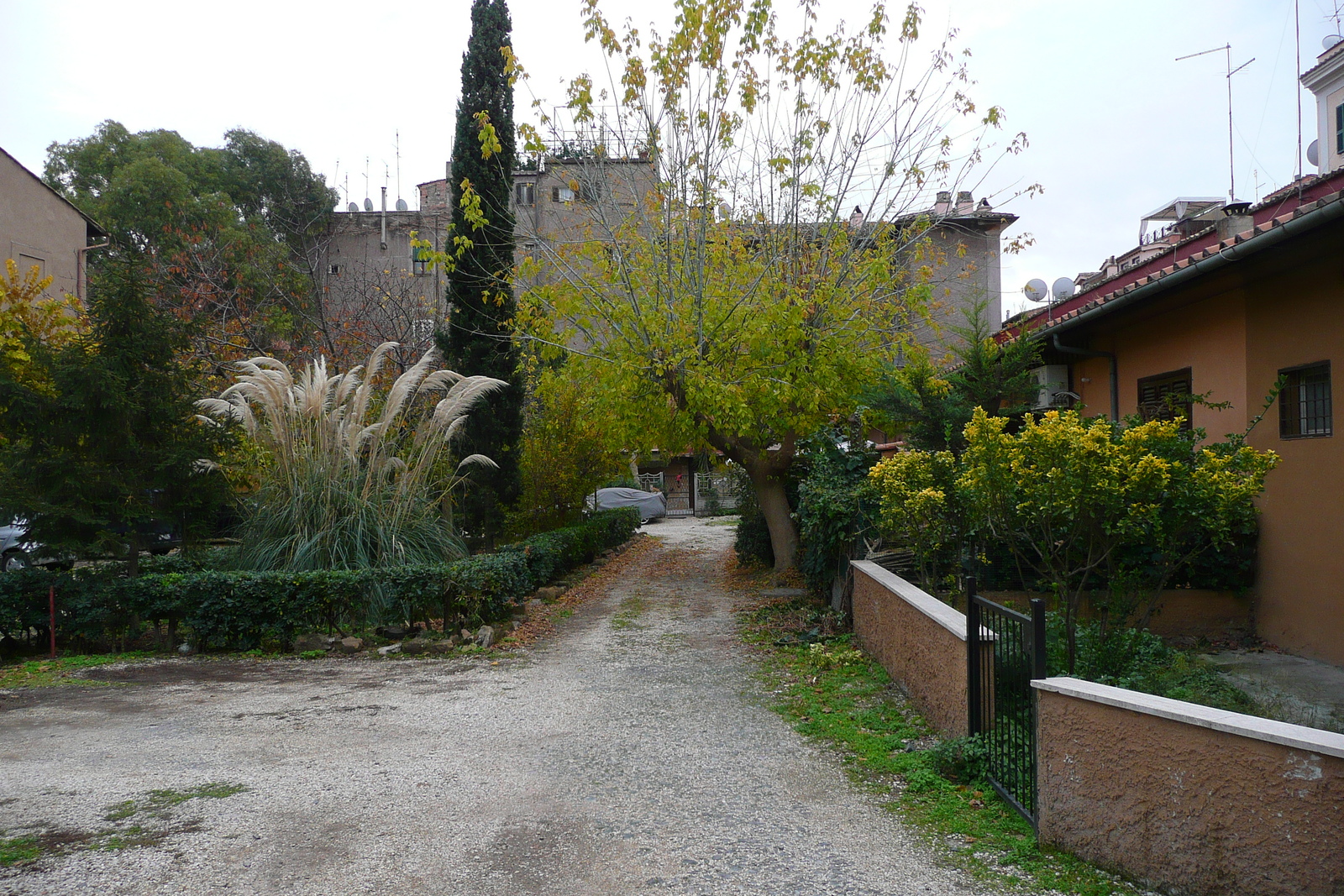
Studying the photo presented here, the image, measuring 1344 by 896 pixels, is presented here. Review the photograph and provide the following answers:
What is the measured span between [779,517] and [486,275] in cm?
617

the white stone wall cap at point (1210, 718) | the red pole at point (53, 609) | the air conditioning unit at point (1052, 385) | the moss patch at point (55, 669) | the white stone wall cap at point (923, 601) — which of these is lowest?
the moss patch at point (55, 669)

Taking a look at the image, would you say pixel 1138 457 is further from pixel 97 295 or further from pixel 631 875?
pixel 97 295

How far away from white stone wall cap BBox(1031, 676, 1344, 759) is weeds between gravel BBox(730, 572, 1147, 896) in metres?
0.79

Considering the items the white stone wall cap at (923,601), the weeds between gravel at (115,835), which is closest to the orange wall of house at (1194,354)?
the white stone wall cap at (923,601)

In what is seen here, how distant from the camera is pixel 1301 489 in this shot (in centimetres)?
866

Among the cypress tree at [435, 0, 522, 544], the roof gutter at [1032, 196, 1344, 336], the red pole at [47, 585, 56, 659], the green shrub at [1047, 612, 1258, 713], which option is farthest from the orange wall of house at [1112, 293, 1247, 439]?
the red pole at [47, 585, 56, 659]

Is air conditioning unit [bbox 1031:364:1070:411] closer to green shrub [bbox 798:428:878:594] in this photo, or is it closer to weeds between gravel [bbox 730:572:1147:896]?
green shrub [bbox 798:428:878:594]

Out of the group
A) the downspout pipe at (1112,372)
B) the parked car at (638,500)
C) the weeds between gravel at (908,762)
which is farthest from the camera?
the parked car at (638,500)

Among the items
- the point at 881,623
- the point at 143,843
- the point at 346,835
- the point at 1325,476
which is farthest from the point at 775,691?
the point at 1325,476

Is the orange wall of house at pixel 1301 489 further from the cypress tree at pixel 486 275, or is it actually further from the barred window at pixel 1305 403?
the cypress tree at pixel 486 275

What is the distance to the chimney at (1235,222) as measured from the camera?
44.9ft

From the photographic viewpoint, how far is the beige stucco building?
20578 millimetres

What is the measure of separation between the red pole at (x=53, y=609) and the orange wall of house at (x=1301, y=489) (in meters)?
12.6

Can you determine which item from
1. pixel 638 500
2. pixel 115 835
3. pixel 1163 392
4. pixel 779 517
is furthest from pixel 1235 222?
pixel 638 500
